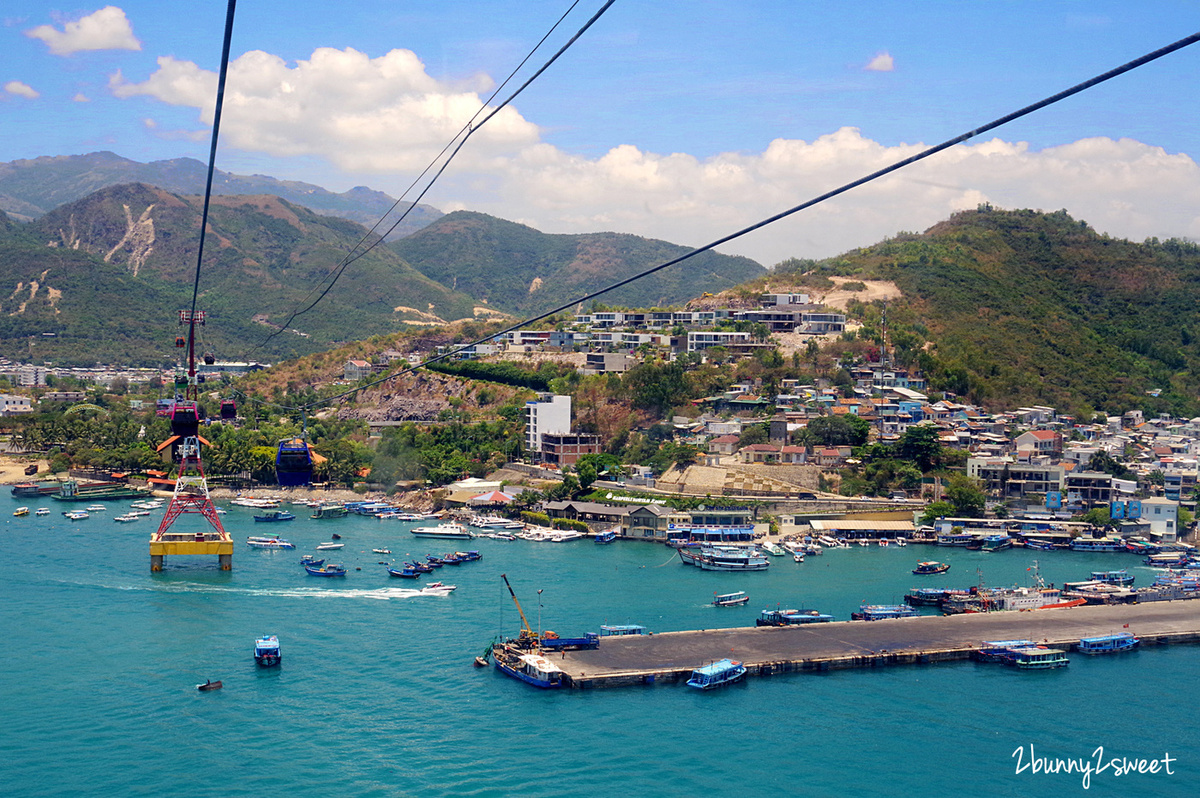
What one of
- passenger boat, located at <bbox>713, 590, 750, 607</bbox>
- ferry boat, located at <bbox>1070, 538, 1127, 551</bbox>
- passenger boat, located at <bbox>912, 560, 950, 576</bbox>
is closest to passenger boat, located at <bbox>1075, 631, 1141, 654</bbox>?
passenger boat, located at <bbox>912, 560, 950, 576</bbox>

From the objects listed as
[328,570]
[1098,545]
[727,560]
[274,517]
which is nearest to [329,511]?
[274,517]

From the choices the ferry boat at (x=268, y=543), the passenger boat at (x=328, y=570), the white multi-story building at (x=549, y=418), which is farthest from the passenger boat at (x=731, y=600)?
the white multi-story building at (x=549, y=418)

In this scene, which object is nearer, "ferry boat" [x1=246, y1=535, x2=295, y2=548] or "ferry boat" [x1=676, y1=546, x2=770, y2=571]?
"ferry boat" [x1=676, y1=546, x2=770, y2=571]

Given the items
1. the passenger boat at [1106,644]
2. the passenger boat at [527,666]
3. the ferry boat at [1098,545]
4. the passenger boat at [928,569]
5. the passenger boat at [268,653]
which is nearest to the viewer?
the passenger boat at [527,666]

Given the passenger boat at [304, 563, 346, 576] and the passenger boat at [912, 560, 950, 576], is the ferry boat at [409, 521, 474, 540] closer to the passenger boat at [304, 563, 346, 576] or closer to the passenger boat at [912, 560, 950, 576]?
the passenger boat at [304, 563, 346, 576]

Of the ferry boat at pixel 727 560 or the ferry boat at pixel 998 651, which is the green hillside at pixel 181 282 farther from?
the ferry boat at pixel 998 651
